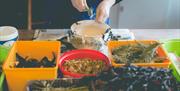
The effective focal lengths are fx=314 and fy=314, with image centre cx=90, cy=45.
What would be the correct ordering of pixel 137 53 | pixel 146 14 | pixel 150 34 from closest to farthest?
pixel 137 53 → pixel 150 34 → pixel 146 14

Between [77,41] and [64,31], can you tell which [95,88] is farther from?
[64,31]

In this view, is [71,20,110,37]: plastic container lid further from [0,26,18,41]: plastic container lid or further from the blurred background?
the blurred background

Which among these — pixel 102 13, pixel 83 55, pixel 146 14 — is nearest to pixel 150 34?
pixel 102 13

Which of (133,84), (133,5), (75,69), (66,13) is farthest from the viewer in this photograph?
(133,5)

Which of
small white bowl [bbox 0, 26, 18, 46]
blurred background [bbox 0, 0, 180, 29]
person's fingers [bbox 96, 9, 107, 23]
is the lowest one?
small white bowl [bbox 0, 26, 18, 46]

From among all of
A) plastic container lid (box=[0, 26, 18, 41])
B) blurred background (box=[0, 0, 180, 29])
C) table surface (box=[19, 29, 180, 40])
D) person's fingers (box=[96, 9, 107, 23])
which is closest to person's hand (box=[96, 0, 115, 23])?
person's fingers (box=[96, 9, 107, 23])

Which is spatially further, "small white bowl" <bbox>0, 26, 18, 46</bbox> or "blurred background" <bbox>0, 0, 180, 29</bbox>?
"blurred background" <bbox>0, 0, 180, 29</bbox>

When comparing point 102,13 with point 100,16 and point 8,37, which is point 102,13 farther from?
point 8,37

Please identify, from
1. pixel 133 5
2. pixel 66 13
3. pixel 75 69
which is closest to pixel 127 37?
pixel 75 69

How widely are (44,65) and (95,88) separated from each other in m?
0.15

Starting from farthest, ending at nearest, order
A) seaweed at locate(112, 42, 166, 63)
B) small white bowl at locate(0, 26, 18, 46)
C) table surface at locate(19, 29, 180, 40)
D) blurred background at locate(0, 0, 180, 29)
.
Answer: blurred background at locate(0, 0, 180, 29), table surface at locate(19, 29, 180, 40), small white bowl at locate(0, 26, 18, 46), seaweed at locate(112, 42, 166, 63)

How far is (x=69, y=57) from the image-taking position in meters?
0.88

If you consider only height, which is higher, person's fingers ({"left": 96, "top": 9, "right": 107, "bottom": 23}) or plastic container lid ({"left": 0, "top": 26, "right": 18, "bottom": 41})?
person's fingers ({"left": 96, "top": 9, "right": 107, "bottom": 23})

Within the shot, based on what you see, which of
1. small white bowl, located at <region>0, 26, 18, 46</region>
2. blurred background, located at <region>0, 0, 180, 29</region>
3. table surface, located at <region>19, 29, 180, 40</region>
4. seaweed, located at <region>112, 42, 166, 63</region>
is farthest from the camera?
blurred background, located at <region>0, 0, 180, 29</region>
